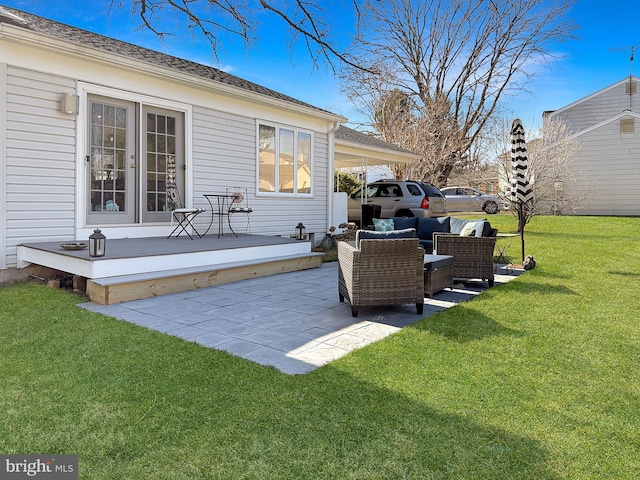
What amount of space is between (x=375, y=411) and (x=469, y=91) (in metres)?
21.4

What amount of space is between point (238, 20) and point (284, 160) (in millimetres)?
3756

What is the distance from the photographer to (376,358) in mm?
3277

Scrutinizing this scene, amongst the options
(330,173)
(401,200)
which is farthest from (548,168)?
(330,173)

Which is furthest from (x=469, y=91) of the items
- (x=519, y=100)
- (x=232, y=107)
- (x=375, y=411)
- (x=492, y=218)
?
(x=375, y=411)

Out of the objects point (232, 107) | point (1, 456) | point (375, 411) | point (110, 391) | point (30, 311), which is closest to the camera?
point (1, 456)

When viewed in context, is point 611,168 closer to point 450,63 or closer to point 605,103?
point 605,103

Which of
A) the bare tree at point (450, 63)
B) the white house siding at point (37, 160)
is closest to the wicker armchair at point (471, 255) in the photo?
the white house siding at point (37, 160)

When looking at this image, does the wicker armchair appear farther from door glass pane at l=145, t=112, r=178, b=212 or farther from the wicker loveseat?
door glass pane at l=145, t=112, r=178, b=212

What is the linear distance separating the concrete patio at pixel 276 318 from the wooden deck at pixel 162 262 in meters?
0.17

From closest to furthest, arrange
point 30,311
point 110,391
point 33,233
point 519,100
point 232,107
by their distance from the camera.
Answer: point 110,391 → point 30,311 → point 33,233 → point 232,107 → point 519,100

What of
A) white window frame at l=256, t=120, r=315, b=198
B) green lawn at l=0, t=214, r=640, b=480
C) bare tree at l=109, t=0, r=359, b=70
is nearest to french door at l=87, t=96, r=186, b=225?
bare tree at l=109, t=0, r=359, b=70

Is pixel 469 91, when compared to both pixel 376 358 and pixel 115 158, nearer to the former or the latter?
Answer: pixel 115 158

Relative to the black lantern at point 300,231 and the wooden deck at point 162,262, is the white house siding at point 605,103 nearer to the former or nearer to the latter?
the black lantern at point 300,231

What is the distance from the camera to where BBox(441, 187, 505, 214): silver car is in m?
17.4
